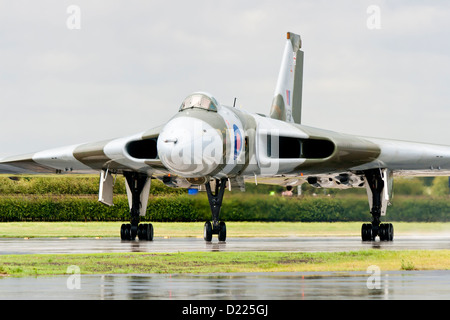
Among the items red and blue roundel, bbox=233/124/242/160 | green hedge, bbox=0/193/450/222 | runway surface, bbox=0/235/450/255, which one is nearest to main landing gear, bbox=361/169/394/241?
runway surface, bbox=0/235/450/255

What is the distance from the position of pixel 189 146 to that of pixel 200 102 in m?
1.81

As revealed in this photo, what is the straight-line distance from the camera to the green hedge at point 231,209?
24.3 m

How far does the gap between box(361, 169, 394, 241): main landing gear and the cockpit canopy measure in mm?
5874

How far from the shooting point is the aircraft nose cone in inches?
662

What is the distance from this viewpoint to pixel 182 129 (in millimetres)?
17047

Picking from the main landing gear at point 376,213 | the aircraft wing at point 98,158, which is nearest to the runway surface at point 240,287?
the aircraft wing at point 98,158

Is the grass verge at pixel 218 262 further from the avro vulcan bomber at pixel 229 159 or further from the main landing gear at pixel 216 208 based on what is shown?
the main landing gear at pixel 216 208

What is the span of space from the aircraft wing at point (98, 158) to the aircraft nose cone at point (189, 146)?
7.60ft

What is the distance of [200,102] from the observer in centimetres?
1841

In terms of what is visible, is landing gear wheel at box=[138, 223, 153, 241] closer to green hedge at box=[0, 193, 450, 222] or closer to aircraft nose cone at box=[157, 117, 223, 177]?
green hedge at box=[0, 193, 450, 222]

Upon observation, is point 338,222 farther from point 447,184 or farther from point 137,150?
point 137,150

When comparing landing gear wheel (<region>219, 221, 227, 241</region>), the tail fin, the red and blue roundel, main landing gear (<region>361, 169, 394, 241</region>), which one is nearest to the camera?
the red and blue roundel
